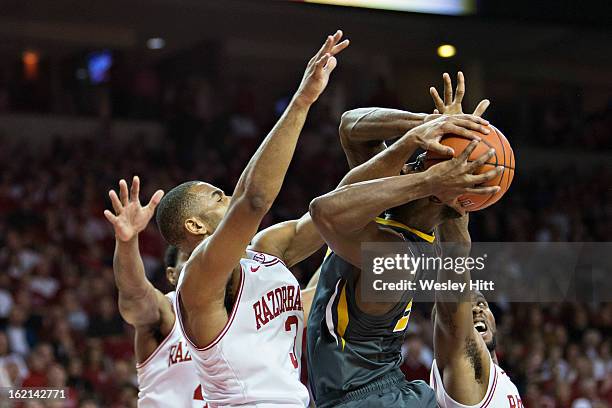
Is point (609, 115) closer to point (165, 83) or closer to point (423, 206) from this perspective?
point (165, 83)

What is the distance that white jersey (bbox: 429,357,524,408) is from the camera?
350cm

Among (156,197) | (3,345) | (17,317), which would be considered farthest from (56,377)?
(156,197)

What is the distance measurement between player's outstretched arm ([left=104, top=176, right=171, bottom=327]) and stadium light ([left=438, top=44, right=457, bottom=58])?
8.09 m

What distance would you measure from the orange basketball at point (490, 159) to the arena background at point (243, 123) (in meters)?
5.30

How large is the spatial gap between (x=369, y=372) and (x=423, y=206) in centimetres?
55

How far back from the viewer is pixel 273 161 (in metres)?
2.81

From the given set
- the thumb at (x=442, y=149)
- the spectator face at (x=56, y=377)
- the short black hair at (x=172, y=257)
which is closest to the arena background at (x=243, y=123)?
the spectator face at (x=56, y=377)

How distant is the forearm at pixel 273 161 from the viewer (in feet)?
9.19

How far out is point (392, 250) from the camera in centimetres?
279

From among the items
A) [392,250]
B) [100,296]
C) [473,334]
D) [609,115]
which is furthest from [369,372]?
[609,115]

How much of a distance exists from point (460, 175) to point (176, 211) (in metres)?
1.17

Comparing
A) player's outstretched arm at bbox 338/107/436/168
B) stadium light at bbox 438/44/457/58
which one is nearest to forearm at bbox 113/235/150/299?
player's outstretched arm at bbox 338/107/436/168

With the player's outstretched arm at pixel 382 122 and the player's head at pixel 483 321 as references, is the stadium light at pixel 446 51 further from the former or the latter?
the player's outstretched arm at pixel 382 122

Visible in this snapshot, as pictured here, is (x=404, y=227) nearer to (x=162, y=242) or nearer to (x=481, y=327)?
(x=481, y=327)
